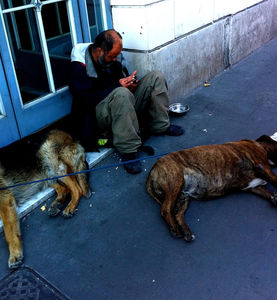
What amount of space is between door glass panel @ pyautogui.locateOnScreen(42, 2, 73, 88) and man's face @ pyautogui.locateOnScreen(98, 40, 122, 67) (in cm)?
62

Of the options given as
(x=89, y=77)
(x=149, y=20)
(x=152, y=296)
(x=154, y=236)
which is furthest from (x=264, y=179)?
(x=149, y=20)

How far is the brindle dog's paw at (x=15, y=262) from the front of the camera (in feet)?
9.16

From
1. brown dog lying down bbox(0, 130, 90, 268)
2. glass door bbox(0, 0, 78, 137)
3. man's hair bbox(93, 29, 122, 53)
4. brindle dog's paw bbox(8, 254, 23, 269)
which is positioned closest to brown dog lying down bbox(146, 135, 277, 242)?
brown dog lying down bbox(0, 130, 90, 268)

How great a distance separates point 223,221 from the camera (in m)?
3.18

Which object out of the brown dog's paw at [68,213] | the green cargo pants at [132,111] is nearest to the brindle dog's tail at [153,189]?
the green cargo pants at [132,111]

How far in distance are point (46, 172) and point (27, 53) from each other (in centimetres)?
148

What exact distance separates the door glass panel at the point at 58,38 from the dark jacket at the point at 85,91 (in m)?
0.27

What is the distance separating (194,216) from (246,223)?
48 cm

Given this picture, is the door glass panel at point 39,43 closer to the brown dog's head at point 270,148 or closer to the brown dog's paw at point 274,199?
the brown dog's head at point 270,148

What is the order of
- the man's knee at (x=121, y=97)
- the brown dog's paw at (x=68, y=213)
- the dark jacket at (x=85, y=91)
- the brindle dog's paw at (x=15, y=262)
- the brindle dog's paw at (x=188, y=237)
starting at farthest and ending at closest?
the dark jacket at (x=85, y=91) → the man's knee at (x=121, y=97) → the brown dog's paw at (x=68, y=213) → the brindle dog's paw at (x=188, y=237) → the brindle dog's paw at (x=15, y=262)

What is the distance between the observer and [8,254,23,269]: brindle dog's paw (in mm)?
2791

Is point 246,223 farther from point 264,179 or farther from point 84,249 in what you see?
point 84,249

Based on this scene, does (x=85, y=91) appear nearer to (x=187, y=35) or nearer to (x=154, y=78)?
(x=154, y=78)

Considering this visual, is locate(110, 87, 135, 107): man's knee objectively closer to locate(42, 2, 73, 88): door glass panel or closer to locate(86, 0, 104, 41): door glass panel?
locate(42, 2, 73, 88): door glass panel
